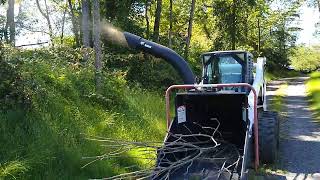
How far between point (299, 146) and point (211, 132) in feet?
10.1

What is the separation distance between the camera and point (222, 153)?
26.9 ft

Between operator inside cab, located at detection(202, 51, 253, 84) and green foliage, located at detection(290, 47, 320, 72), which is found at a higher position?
green foliage, located at detection(290, 47, 320, 72)

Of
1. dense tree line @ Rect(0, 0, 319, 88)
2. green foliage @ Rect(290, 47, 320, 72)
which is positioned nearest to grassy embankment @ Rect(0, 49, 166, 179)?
dense tree line @ Rect(0, 0, 319, 88)

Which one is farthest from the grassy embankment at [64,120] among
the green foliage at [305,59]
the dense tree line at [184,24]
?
the green foliage at [305,59]

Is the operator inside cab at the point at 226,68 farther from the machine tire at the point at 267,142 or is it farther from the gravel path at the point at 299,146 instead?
the machine tire at the point at 267,142

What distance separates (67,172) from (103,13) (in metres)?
13.2

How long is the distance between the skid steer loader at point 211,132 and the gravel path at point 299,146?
0.57m

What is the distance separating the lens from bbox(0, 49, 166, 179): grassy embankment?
723cm

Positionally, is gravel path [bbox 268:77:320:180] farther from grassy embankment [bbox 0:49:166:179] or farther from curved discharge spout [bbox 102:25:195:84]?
grassy embankment [bbox 0:49:166:179]

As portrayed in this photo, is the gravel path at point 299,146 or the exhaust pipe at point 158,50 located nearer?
the gravel path at point 299,146

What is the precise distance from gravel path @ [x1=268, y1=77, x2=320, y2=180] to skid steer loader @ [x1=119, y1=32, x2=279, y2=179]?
0.57 metres

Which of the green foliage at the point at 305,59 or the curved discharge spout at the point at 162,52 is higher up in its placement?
the green foliage at the point at 305,59

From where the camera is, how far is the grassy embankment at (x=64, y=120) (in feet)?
23.7

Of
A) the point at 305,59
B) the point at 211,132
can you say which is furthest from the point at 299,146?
the point at 305,59
